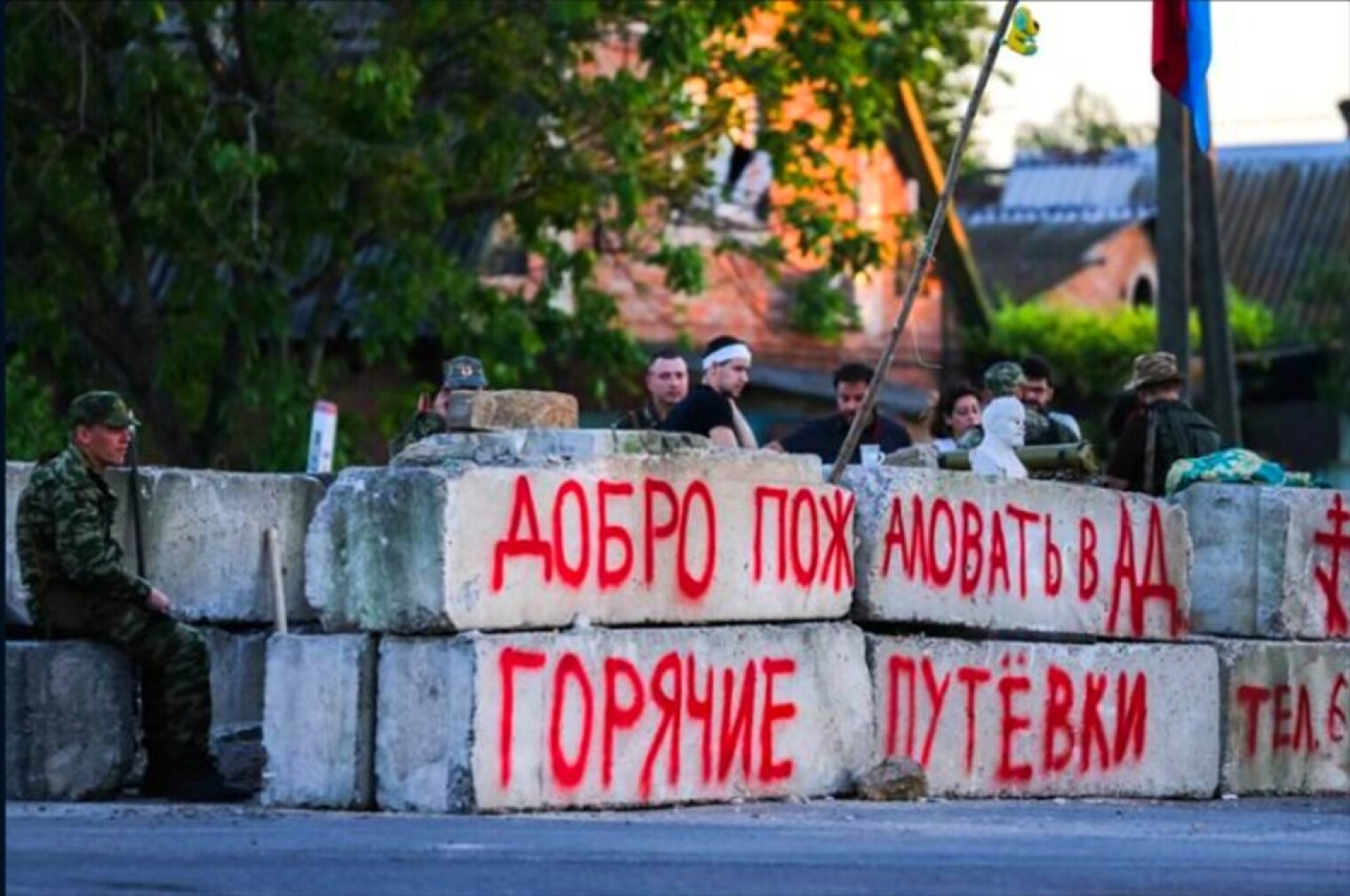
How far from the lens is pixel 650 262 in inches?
1209

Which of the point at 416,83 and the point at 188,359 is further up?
the point at 416,83

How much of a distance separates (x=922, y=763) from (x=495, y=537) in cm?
264

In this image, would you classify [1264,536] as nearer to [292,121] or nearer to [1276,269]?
[292,121]

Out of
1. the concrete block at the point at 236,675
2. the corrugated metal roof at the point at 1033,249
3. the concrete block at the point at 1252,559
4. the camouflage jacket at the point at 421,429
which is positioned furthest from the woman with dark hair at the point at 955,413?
the corrugated metal roof at the point at 1033,249

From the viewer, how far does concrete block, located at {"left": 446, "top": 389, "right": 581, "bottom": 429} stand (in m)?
12.7

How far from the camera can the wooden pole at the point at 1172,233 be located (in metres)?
25.8

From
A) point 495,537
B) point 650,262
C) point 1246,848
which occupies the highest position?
point 650,262

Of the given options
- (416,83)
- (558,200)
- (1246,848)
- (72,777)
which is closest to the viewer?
(1246,848)

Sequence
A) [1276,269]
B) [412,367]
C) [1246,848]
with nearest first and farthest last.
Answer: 1. [1246,848]
2. [412,367]
3. [1276,269]

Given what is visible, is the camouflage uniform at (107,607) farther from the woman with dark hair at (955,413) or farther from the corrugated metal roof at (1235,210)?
the corrugated metal roof at (1235,210)

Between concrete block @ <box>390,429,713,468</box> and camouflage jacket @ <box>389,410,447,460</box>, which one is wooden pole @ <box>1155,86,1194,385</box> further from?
concrete block @ <box>390,429,713,468</box>

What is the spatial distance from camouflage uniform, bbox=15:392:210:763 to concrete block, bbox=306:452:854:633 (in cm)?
116

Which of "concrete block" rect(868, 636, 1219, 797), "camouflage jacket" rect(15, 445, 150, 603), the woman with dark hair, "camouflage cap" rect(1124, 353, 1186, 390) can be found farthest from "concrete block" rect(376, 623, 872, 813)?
"camouflage cap" rect(1124, 353, 1186, 390)

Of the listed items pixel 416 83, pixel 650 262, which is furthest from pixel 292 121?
pixel 650 262
